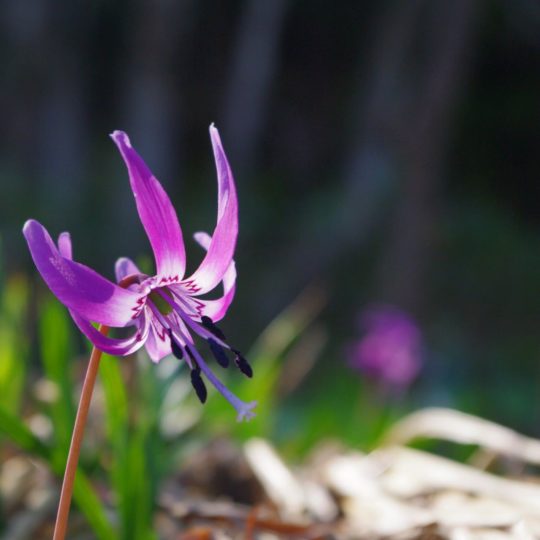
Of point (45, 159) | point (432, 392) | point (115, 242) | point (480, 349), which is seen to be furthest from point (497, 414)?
point (45, 159)

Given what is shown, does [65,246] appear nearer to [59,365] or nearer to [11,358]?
[59,365]

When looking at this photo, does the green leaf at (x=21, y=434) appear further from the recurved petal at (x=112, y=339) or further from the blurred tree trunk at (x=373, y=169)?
the blurred tree trunk at (x=373, y=169)

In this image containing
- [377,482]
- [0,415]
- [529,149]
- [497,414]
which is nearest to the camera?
[0,415]

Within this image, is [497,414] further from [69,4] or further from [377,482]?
[69,4]

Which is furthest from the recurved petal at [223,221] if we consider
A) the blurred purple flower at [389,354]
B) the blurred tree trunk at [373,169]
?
the blurred tree trunk at [373,169]

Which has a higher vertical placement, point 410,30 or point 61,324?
point 410,30

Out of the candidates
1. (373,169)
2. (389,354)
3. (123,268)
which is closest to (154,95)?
(373,169)

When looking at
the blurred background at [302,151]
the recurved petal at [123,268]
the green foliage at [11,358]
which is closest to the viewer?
the recurved petal at [123,268]

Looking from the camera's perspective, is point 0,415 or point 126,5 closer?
point 0,415
